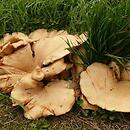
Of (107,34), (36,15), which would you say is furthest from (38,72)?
(36,15)

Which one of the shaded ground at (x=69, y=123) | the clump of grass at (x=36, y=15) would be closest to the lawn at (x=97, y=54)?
the shaded ground at (x=69, y=123)

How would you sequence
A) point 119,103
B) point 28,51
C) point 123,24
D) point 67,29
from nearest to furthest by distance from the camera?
point 119,103
point 123,24
point 28,51
point 67,29

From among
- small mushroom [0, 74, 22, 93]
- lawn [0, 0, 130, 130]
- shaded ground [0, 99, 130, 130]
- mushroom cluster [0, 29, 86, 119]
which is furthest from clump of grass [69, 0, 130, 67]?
small mushroom [0, 74, 22, 93]

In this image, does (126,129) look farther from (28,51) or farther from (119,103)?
(28,51)

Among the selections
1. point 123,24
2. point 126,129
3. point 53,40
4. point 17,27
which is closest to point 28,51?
point 53,40

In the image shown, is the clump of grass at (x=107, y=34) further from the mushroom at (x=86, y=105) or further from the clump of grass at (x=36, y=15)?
the clump of grass at (x=36, y=15)

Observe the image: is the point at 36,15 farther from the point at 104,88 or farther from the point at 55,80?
the point at 104,88

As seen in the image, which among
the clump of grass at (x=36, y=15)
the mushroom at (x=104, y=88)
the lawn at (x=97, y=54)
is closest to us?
the mushroom at (x=104, y=88)
